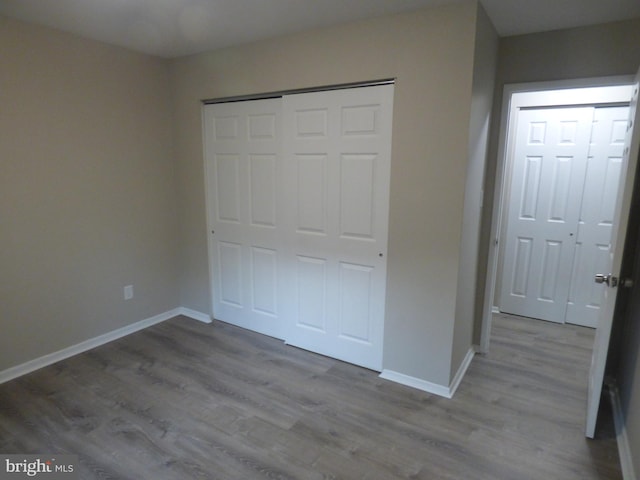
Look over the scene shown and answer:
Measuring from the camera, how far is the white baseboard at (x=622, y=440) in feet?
5.92

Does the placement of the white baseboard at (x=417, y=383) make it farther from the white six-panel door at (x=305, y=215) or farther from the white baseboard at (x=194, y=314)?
the white baseboard at (x=194, y=314)

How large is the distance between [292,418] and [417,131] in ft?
6.21

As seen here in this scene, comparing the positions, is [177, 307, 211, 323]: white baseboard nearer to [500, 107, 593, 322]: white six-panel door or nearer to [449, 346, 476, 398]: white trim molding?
[449, 346, 476, 398]: white trim molding

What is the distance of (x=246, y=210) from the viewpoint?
3268 mm

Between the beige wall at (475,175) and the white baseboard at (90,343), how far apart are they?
2287 millimetres

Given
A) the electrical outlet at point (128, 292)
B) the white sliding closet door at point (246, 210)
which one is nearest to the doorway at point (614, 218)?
the white sliding closet door at point (246, 210)

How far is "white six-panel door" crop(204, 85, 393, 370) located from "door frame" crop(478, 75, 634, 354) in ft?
3.09

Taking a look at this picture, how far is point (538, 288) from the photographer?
3816 millimetres

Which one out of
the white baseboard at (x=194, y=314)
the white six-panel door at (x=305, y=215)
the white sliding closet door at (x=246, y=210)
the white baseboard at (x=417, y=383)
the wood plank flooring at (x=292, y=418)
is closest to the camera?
the wood plank flooring at (x=292, y=418)

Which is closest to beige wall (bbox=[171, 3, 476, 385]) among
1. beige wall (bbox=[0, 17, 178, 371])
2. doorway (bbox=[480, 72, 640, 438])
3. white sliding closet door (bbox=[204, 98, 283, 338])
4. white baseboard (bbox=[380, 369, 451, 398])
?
white baseboard (bbox=[380, 369, 451, 398])

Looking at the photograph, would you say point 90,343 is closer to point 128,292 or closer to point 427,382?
point 128,292

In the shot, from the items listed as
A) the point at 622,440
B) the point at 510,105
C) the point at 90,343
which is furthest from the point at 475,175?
the point at 90,343

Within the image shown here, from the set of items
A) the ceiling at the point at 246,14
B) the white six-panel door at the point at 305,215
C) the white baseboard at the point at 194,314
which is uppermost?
the ceiling at the point at 246,14

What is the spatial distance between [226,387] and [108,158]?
2.03m
